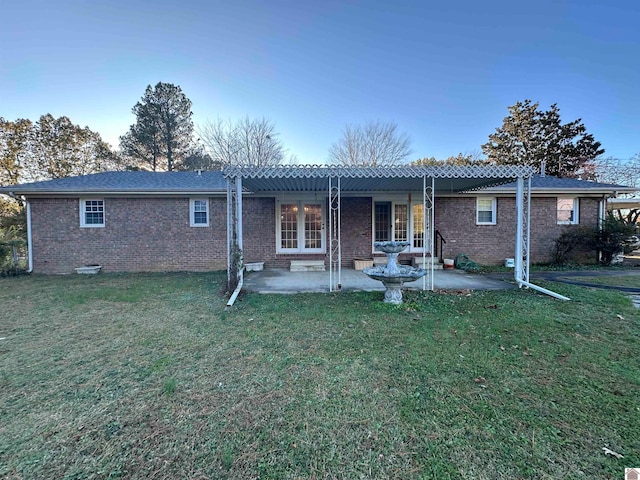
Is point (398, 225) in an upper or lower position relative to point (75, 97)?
lower

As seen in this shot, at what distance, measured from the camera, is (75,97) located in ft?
41.9

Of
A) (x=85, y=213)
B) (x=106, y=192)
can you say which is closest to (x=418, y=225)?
(x=106, y=192)

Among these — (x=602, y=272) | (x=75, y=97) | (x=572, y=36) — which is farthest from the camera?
(x=75, y=97)

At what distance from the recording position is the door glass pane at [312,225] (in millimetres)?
10312

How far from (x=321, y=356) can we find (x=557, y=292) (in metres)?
6.16

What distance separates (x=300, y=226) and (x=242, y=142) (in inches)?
598

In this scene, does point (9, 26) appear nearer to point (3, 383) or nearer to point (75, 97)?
point (75, 97)

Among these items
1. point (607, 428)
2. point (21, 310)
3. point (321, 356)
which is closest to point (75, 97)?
point (21, 310)

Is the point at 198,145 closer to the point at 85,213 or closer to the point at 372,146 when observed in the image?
the point at 372,146

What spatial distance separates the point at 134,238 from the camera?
993 centimetres

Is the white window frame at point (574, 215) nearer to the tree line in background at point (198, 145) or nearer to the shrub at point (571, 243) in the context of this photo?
the shrub at point (571, 243)

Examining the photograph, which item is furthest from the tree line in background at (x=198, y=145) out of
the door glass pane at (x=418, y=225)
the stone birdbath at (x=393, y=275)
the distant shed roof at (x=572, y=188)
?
the stone birdbath at (x=393, y=275)

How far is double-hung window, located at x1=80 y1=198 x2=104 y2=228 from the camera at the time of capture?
9812 mm

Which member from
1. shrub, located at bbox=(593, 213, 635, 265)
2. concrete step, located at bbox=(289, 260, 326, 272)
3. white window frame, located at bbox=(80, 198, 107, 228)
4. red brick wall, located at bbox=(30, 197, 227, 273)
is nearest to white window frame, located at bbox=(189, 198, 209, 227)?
red brick wall, located at bbox=(30, 197, 227, 273)
